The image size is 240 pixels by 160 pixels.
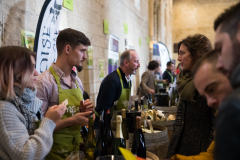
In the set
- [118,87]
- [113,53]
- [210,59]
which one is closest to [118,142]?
[210,59]

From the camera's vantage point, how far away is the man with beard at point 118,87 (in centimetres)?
251

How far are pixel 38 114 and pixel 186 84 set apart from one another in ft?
3.55

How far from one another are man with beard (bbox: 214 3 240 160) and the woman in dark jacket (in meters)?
1.12

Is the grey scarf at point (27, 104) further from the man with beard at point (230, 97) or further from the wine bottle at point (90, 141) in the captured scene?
the man with beard at point (230, 97)

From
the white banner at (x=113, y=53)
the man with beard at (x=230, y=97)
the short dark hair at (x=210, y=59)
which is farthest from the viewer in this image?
the white banner at (x=113, y=53)

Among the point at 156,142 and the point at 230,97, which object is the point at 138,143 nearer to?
the point at 156,142

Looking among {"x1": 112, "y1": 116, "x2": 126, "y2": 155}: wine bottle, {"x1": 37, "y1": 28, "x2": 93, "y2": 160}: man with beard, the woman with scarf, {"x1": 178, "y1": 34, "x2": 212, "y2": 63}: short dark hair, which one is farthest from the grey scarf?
{"x1": 178, "y1": 34, "x2": 212, "y2": 63}: short dark hair

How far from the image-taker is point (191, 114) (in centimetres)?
168

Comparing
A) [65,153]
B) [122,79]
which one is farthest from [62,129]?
[122,79]

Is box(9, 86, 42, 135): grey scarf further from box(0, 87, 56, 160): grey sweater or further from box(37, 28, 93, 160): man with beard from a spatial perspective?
box(37, 28, 93, 160): man with beard

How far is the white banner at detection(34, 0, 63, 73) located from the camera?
2234 millimetres

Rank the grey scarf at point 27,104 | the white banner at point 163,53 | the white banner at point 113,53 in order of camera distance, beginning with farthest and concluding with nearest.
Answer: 1. the white banner at point 163,53
2. the white banner at point 113,53
3. the grey scarf at point 27,104

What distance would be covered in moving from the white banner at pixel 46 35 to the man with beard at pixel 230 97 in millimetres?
1917

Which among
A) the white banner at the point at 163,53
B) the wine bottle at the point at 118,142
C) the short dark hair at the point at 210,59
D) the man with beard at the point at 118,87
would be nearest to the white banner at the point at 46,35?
the man with beard at the point at 118,87
